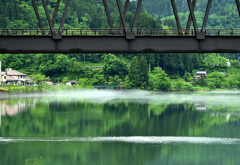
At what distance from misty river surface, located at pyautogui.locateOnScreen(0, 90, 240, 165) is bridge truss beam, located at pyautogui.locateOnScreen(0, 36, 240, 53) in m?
11.2

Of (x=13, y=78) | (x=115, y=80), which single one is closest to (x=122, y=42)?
(x=115, y=80)

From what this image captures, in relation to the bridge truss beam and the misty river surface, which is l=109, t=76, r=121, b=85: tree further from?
the bridge truss beam

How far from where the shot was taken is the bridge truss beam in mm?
50031

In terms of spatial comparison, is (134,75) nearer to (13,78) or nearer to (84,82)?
(84,82)

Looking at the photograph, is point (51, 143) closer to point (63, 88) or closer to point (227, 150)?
point (227, 150)

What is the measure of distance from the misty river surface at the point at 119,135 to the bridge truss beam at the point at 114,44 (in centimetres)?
1115

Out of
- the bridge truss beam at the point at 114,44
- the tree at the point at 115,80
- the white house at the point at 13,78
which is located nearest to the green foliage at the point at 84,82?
the tree at the point at 115,80

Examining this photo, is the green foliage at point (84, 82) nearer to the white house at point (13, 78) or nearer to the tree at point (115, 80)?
the tree at point (115, 80)

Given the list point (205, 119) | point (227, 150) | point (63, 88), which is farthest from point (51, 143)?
point (63, 88)

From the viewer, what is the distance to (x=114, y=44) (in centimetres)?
5053

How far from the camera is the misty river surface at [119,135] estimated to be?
172 feet

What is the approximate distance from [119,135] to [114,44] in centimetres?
2032

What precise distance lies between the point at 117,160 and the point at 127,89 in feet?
446

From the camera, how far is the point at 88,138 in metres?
64.3
